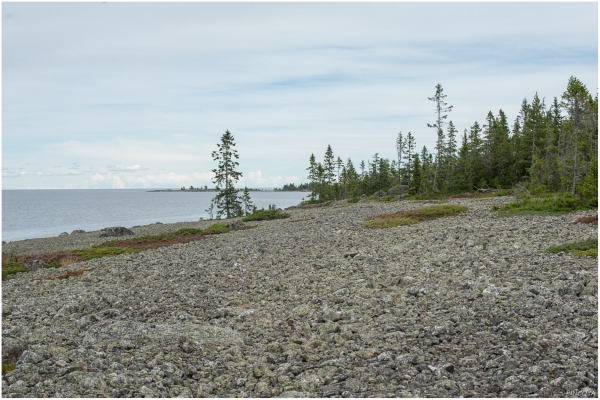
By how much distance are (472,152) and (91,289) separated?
6863cm

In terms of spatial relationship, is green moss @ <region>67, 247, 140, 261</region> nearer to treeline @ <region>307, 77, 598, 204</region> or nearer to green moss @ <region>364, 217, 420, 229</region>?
green moss @ <region>364, 217, 420, 229</region>

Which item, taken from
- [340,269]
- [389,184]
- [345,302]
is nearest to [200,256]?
[340,269]

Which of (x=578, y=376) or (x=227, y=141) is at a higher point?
(x=227, y=141)

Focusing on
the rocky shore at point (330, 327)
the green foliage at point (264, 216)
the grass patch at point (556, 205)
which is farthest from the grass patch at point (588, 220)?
the green foliage at point (264, 216)

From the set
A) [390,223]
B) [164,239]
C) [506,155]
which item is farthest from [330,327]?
[506,155]

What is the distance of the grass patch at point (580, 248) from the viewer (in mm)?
14209

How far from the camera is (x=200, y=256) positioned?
73.4ft

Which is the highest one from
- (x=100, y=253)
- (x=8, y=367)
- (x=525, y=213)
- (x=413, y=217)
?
(x=525, y=213)

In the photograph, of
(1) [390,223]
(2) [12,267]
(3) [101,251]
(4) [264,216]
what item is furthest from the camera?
(4) [264,216]

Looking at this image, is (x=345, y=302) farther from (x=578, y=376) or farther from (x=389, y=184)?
(x=389, y=184)

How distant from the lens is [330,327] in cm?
1051

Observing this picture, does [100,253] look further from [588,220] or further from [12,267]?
[588,220]

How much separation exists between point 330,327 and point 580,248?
9.86 m

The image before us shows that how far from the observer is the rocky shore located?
25.2ft
